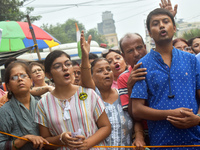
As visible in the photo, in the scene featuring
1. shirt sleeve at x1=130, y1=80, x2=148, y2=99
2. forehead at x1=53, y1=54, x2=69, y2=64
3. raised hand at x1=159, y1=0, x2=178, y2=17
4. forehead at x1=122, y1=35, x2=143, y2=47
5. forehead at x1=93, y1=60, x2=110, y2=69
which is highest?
raised hand at x1=159, y1=0, x2=178, y2=17

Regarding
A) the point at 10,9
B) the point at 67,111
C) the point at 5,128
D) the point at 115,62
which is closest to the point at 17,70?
the point at 5,128

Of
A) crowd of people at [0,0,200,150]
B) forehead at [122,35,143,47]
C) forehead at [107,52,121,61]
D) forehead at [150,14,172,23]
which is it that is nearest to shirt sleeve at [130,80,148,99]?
crowd of people at [0,0,200,150]

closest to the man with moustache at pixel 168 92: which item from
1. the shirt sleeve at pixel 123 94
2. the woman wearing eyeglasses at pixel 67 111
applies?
the shirt sleeve at pixel 123 94

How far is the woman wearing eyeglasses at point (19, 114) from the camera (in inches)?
94.1

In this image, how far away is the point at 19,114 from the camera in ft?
8.36

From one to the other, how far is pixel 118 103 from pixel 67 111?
627mm

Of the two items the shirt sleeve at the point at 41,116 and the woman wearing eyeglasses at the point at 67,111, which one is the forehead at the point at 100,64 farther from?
the shirt sleeve at the point at 41,116

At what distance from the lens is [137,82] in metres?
2.14

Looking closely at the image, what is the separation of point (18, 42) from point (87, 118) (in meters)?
7.22

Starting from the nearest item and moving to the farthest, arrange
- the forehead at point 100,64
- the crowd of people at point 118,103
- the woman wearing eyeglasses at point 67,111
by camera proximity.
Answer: the crowd of people at point 118,103, the woman wearing eyeglasses at point 67,111, the forehead at point 100,64

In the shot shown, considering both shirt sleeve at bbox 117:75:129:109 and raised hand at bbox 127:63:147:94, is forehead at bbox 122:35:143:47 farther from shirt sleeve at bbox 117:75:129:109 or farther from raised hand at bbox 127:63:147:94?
raised hand at bbox 127:63:147:94

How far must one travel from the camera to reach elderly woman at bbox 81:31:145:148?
2.39 meters

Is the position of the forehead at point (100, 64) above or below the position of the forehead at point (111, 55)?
below

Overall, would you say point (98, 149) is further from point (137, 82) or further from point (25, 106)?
point (25, 106)
